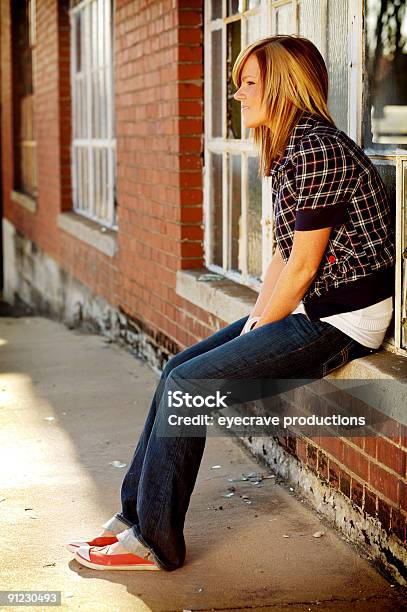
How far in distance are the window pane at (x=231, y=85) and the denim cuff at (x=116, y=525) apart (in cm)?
239

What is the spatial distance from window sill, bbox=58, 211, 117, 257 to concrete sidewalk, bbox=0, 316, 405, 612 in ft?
6.91

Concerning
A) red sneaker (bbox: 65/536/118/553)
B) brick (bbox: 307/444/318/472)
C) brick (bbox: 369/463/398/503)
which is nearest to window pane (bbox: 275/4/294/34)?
brick (bbox: 307/444/318/472)

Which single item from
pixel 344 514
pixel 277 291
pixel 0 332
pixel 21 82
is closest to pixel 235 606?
pixel 344 514

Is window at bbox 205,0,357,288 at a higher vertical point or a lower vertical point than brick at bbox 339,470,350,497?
higher

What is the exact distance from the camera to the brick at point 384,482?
3539 mm

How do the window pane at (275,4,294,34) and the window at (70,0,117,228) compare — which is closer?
the window pane at (275,4,294,34)

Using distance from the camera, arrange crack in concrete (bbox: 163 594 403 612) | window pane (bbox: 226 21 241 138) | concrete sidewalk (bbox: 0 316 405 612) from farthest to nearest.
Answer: window pane (bbox: 226 21 241 138), concrete sidewalk (bbox: 0 316 405 612), crack in concrete (bbox: 163 594 403 612)

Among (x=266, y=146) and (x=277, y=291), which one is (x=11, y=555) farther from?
(x=266, y=146)

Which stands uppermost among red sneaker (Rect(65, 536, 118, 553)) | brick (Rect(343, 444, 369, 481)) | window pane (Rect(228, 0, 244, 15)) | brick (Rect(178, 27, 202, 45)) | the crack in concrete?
window pane (Rect(228, 0, 244, 15))

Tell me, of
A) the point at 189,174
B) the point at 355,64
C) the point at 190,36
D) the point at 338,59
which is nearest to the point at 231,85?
the point at 190,36

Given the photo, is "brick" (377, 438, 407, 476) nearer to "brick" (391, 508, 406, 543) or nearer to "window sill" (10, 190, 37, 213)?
"brick" (391, 508, 406, 543)

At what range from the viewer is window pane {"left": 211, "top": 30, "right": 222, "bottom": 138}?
5.83 meters

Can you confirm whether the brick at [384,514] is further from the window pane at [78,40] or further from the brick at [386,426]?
the window pane at [78,40]

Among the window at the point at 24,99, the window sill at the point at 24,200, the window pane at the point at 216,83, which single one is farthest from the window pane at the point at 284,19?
the window at the point at 24,99
